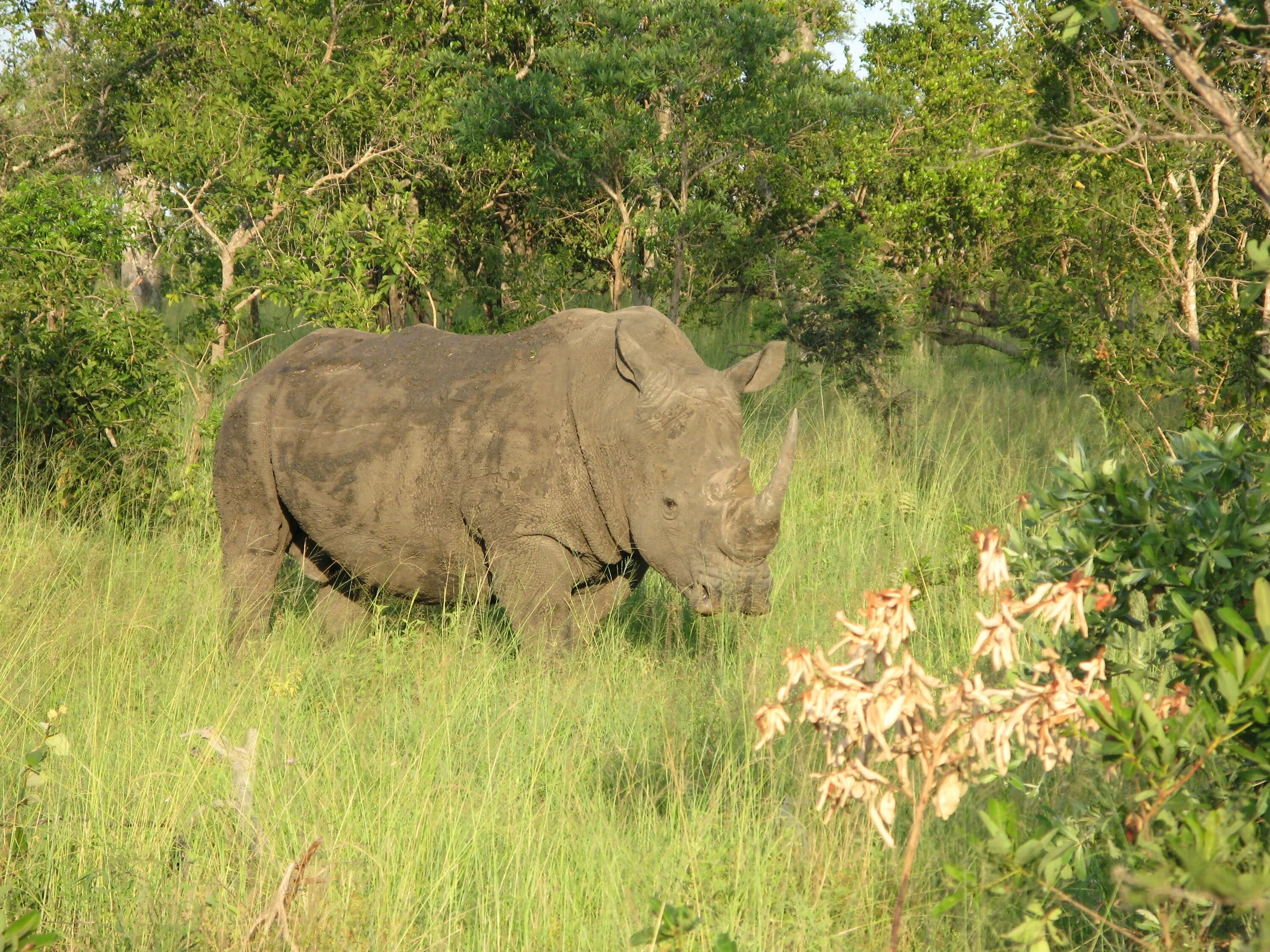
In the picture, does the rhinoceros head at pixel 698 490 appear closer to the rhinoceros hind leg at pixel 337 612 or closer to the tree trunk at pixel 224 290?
the rhinoceros hind leg at pixel 337 612

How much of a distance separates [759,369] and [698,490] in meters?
0.76

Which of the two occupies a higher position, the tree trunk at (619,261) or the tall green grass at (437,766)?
the tree trunk at (619,261)

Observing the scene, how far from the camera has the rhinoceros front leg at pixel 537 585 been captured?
212 inches

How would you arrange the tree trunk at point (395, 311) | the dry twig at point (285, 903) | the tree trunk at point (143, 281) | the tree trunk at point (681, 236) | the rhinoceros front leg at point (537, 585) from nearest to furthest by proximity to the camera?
Answer: the dry twig at point (285, 903), the rhinoceros front leg at point (537, 585), the tree trunk at point (681, 236), the tree trunk at point (395, 311), the tree trunk at point (143, 281)

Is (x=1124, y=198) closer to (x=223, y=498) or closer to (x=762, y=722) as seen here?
(x=223, y=498)

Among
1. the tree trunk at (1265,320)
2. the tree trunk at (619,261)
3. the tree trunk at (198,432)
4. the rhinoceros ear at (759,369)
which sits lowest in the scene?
the tree trunk at (198,432)

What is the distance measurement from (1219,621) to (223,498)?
4482 mm

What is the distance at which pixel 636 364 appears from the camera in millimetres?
5195

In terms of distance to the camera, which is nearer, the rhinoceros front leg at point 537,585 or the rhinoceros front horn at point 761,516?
the rhinoceros front horn at point 761,516

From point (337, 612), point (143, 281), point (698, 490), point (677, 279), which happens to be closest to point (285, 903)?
point (698, 490)

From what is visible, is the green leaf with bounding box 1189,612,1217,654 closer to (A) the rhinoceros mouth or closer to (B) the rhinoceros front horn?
(B) the rhinoceros front horn

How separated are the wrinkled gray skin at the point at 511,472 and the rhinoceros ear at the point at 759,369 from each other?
12mm

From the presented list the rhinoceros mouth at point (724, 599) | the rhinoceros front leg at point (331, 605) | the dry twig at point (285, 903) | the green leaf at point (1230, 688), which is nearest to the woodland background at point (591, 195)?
the rhinoceros front leg at point (331, 605)

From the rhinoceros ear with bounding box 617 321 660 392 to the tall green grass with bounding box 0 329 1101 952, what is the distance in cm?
118
